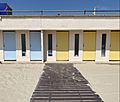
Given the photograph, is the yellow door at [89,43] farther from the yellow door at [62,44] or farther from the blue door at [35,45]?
the blue door at [35,45]

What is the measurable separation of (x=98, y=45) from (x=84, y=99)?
942cm

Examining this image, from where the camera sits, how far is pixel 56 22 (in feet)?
46.0

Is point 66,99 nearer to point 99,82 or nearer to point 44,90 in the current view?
point 44,90

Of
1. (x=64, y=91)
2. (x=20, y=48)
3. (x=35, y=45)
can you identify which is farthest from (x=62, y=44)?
(x=64, y=91)

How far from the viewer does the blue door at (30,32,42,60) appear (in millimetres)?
14453

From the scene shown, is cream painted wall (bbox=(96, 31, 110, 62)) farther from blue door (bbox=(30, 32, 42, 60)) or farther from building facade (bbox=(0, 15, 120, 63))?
blue door (bbox=(30, 32, 42, 60))

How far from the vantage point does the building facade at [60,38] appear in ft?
45.9

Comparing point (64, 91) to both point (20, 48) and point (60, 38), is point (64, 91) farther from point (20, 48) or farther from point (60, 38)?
point (20, 48)

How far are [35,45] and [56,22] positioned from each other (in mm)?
2552

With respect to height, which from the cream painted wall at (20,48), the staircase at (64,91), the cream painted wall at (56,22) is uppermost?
the cream painted wall at (56,22)

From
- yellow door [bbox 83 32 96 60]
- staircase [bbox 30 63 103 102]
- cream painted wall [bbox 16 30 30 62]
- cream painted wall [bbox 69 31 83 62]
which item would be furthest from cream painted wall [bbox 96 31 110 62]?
staircase [bbox 30 63 103 102]

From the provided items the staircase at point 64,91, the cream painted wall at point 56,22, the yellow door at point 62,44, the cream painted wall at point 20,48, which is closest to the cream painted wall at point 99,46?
the cream painted wall at point 56,22

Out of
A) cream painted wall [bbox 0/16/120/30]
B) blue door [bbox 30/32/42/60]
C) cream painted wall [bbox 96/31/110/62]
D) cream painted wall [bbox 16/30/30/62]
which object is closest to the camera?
cream painted wall [bbox 0/16/120/30]

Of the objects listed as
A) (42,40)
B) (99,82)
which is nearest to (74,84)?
(99,82)
